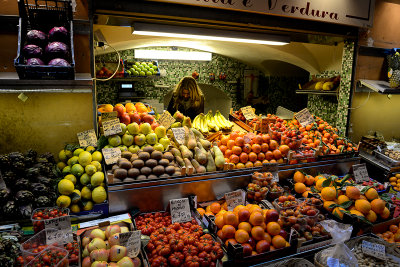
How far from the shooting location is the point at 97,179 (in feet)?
8.18

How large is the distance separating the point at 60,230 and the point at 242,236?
52.7 inches

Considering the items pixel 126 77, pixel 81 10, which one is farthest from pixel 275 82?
pixel 81 10

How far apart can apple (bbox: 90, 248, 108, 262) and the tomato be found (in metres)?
0.43

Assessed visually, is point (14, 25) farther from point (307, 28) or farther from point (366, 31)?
point (366, 31)

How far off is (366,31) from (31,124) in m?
4.66

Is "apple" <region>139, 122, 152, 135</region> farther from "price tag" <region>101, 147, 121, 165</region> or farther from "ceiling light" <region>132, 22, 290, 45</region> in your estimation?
"ceiling light" <region>132, 22, 290, 45</region>

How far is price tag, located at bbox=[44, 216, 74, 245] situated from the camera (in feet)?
6.19

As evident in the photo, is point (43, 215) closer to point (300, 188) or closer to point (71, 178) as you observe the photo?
point (71, 178)

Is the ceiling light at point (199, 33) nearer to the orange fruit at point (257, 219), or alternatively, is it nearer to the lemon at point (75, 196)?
the lemon at point (75, 196)

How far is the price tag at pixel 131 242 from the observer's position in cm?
188

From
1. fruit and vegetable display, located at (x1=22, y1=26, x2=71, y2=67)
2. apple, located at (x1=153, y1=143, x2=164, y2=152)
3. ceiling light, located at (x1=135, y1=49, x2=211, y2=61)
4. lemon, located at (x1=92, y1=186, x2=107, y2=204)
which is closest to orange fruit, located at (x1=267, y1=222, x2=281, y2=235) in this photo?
apple, located at (x1=153, y1=143, x2=164, y2=152)

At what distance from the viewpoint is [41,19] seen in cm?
243

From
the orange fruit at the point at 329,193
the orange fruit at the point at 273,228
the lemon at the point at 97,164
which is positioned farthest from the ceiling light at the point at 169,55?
the orange fruit at the point at 273,228

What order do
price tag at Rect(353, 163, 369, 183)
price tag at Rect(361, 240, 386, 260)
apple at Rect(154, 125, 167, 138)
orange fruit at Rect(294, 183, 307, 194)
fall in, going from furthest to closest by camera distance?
price tag at Rect(353, 163, 369, 183) < apple at Rect(154, 125, 167, 138) < orange fruit at Rect(294, 183, 307, 194) < price tag at Rect(361, 240, 386, 260)
